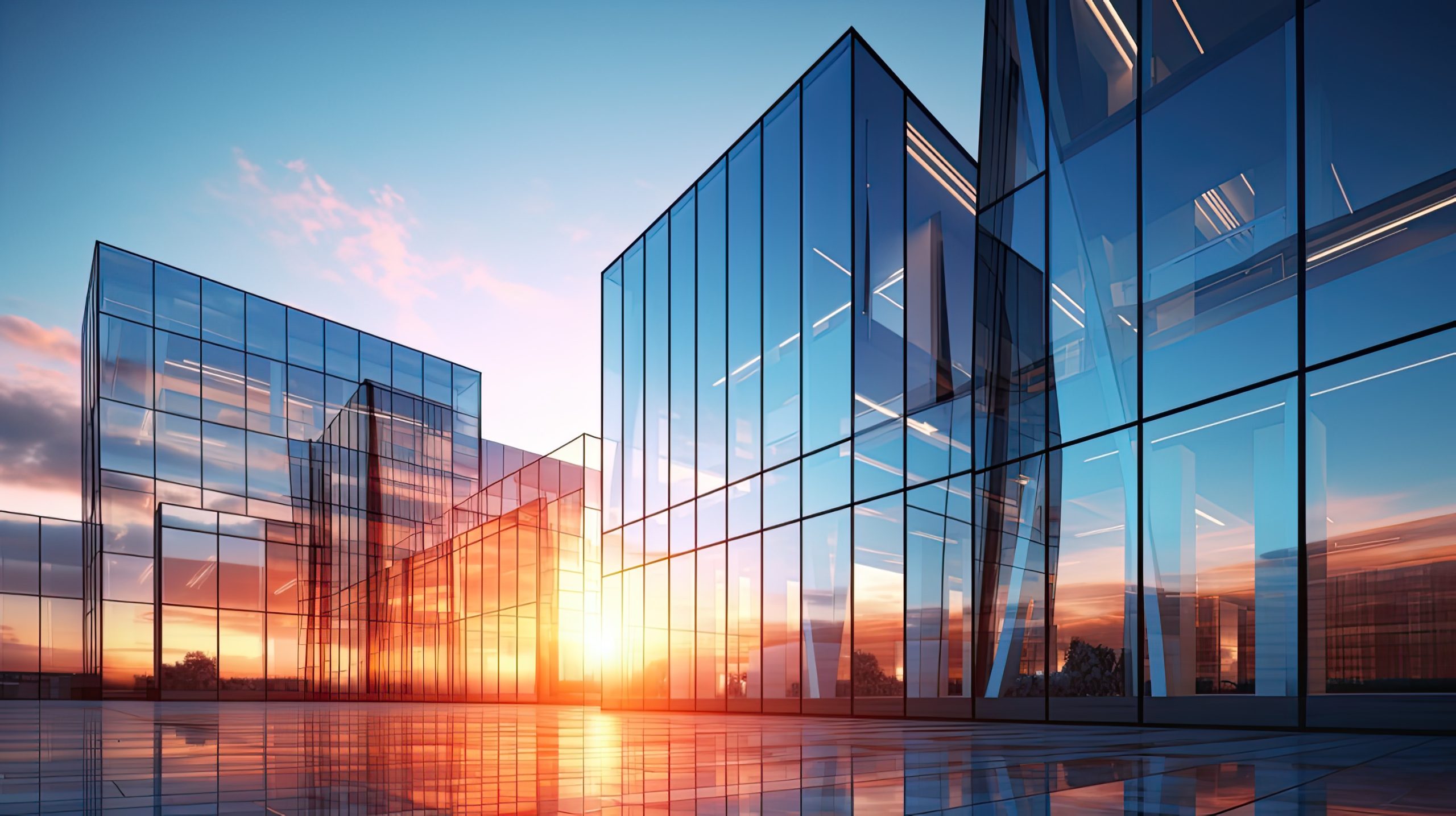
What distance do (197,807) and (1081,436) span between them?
44.9ft

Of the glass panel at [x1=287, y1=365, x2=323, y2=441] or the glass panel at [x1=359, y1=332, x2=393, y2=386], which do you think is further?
the glass panel at [x1=359, y1=332, x2=393, y2=386]

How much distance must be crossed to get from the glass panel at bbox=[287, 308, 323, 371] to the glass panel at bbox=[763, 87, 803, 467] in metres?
37.4

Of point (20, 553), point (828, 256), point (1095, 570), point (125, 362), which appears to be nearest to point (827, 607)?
point (1095, 570)

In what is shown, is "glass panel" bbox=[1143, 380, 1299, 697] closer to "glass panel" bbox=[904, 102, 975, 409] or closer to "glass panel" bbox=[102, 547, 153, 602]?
"glass panel" bbox=[904, 102, 975, 409]

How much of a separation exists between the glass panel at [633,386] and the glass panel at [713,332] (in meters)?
3.34

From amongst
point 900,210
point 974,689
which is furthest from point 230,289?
point 974,689

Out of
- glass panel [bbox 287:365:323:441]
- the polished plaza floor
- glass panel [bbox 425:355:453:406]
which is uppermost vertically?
glass panel [bbox 425:355:453:406]

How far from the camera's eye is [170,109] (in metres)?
37.6

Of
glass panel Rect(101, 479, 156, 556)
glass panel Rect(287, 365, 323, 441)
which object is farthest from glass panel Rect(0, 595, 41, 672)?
glass panel Rect(287, 365, 323, 441)

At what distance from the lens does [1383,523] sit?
34.6 ft

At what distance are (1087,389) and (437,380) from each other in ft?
164

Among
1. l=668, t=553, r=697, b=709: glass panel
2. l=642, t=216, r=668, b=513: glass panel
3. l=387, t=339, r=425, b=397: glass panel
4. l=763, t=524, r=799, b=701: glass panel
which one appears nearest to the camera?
l=763, t=524, r=799, b=701: glass panel

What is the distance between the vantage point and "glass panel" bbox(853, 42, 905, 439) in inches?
752

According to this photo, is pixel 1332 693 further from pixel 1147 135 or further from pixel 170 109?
pixel 170 109
